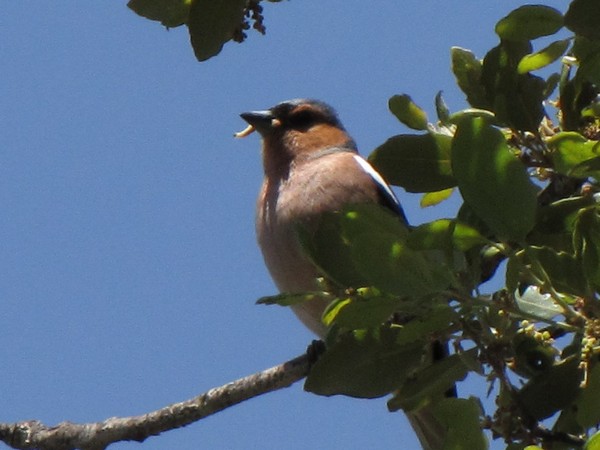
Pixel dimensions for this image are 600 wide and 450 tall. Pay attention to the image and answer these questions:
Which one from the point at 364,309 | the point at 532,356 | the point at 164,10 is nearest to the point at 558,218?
the point at 532,356

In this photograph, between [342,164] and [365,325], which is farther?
[342,164]

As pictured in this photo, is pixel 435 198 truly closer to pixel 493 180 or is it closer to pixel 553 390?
pixel 553 390

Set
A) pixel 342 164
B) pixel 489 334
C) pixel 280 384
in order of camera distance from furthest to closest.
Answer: pixel 342 164 → pixel 280 384 → pixel 489 334

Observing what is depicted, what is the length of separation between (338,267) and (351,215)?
26 centimetres

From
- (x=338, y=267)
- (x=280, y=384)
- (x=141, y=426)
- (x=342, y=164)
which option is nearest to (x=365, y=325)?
(x=338, y=267)

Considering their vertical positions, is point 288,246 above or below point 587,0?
above

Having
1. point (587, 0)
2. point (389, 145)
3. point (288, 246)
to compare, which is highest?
point (288, 246)

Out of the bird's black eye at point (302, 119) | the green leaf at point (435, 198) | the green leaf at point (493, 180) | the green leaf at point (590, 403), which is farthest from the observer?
the bird's black eye at point (302, 119)

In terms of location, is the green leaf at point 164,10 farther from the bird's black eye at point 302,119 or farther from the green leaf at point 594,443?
the bird's black eye at point 302,119

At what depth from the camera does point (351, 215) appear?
254cm

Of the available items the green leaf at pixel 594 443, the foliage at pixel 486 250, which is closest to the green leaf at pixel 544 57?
the foliage at pixel 486 250

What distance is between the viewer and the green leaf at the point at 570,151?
2.64 meters

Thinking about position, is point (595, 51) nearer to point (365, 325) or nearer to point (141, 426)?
point (365, 325)

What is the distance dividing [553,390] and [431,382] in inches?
12.0
